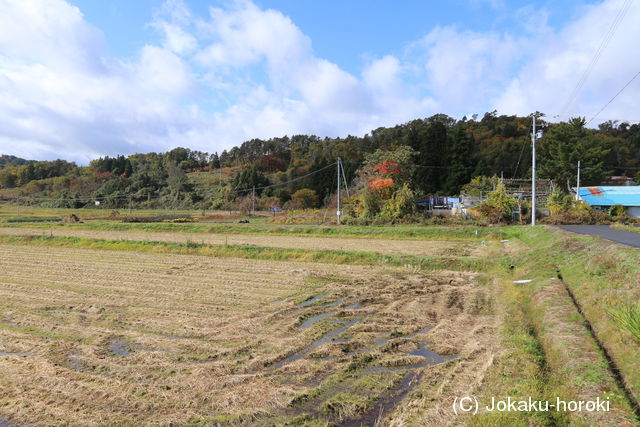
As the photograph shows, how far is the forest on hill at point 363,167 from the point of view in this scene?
142 feet

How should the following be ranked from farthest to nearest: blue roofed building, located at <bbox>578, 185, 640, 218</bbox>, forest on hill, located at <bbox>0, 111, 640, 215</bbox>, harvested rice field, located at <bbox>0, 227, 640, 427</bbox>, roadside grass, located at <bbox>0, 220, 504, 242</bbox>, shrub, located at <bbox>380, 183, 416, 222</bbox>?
forest on hill, located at <bbox>0, 111, 640, 215</bbox>, blue roofed building, located at <bbox>578, 185, 640, 218</bbox>, shrub, located at <bbox>380, 183, 416, 222</bbox>, roadside grass, located at <bbox>0, 220, 504, 242</bbox>, harvested rice field, located at <bbox>0, 227, 640, 427</bbox>

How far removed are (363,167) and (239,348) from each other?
35229 mm

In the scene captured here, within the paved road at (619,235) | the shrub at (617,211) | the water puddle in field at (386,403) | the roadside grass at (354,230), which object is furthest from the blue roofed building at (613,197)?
the water puddle in field at (386,403)

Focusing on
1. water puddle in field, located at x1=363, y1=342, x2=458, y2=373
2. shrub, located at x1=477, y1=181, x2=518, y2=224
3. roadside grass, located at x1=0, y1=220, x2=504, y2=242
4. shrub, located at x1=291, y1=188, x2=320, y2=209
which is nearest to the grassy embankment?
water puddle in field, located at x1=363, y1=342, x2=458, y2=373

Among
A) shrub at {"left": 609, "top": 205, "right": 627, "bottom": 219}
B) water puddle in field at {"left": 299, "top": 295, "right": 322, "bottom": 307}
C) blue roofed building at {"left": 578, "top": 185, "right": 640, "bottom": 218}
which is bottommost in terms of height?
water puddle in field at {"left": 299, "top": 295, "right": 322, "bottom": 307}

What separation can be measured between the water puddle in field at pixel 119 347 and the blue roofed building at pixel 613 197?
37.1 metres

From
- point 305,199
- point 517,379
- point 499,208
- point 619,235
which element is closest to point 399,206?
point 499,208

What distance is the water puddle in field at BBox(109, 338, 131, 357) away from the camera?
5.61m

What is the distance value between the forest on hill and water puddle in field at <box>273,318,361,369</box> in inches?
944

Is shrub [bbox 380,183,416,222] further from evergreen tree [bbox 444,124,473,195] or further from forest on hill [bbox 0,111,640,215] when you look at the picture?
evergreen tree [bbox 444,124,473,195]

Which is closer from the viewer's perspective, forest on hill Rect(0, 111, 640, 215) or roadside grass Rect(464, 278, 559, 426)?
roadside grass Rect(464, 278, 559, 426)

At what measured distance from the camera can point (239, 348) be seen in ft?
18.6

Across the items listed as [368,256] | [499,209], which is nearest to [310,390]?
[368,256]

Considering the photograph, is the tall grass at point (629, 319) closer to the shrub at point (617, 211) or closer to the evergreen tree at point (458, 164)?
the shrub at point (617, 211)
